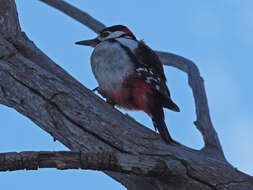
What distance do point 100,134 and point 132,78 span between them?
854mm

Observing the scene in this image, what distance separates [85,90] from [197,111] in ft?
4.13

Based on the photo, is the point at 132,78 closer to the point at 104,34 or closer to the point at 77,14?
the point at 104,34

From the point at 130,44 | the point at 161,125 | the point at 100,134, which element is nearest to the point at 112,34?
the point at 130,44

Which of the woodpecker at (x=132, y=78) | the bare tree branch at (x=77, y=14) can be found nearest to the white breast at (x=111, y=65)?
the woodpecker at (x=132, y=78)

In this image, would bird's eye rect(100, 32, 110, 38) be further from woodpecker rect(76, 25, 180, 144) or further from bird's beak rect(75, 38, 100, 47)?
woodpecker rect(76, 25, 180, 144)

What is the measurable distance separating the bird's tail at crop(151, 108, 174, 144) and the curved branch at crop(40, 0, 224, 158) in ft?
1.40

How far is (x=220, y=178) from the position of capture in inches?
118

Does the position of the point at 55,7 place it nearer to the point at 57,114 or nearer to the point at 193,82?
the point at 193,82

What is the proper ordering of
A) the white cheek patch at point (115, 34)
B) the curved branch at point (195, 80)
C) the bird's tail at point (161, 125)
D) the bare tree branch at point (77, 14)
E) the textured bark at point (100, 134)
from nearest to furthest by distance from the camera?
the textured bark at point (100, 134)
the bird's tail at point (161, 125)
the curved branch at point (195, 80)
the white cheek patch at point (115, 34)
the bare tree branch at point (77, 14)

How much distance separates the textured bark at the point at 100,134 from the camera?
289cm

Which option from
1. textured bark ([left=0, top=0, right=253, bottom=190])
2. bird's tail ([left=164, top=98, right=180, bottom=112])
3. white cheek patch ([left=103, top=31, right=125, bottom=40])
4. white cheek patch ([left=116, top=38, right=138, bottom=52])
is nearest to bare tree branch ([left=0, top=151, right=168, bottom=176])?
textured bark ([left=0, top=0, right=253, bottom=190])

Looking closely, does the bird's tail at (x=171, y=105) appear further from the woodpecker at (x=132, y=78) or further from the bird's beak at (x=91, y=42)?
the bird's beak at (x=91, y=42)

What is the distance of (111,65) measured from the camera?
392 cm

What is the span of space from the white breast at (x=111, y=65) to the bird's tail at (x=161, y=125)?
0.43 metres
